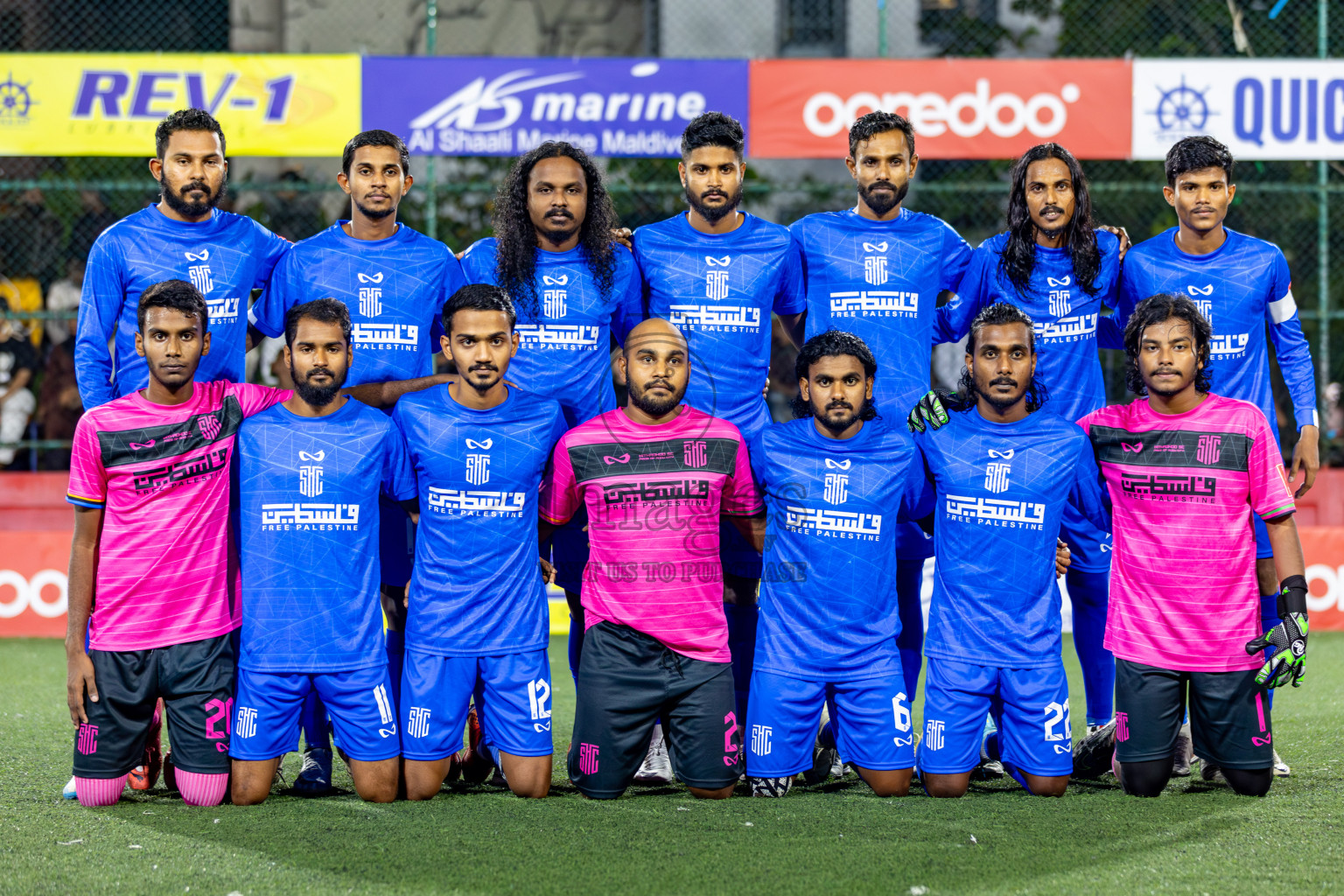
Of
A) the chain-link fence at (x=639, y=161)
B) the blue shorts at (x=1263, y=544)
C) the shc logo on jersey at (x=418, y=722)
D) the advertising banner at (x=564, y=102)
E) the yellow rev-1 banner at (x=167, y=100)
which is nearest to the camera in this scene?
the shc logo on jersey at (x=418, y=722)

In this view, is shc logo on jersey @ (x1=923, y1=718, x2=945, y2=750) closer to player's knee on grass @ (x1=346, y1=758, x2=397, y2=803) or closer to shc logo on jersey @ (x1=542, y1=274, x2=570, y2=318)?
player's knee on grass @ (x1=346, y1=758, x2=397, y2=803)

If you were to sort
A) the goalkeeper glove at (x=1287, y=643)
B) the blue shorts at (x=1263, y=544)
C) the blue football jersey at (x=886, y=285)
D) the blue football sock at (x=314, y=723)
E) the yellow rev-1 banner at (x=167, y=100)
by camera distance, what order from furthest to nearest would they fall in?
the yellow rev-1 banner at (x=167, y=100), the blue football jersey at (x=886, y=285), the blue shorts at (x=1263, y=544), the blue football sock at (x=314, y=723), the goalkeeper glove at (x=1287, y=643)

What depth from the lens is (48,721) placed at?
600cm

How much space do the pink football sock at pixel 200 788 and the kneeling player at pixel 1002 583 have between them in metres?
2.41

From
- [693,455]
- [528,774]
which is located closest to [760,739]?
[528,774]

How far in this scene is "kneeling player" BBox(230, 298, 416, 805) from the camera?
454 cm

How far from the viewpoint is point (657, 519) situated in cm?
466

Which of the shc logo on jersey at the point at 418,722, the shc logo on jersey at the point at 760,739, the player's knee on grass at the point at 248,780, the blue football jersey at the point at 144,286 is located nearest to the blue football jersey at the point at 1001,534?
the shc logo on jersey at the point at 760,739

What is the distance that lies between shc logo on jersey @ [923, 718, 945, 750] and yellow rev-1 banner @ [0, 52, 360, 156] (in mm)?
6223

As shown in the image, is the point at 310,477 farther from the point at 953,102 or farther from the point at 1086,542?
the point at 953,102

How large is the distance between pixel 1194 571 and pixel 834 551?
1243 millimetres

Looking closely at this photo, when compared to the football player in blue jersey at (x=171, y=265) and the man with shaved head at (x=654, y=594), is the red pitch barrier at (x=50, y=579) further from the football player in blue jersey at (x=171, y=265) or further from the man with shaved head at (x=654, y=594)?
the man with shaved head at (x=654, y=594)

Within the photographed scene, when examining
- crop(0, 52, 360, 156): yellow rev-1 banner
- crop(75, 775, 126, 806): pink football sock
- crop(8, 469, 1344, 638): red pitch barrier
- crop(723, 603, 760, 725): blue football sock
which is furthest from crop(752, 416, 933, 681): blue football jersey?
crop(0, 52, 360, 156): yellow rev-1 banner

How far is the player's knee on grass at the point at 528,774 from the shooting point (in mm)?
4668
